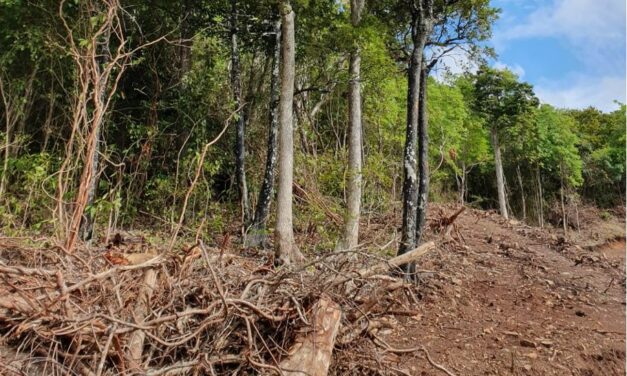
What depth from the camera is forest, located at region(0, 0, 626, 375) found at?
3453 mm

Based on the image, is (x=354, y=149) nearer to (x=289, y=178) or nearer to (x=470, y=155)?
(x=289, y=178)

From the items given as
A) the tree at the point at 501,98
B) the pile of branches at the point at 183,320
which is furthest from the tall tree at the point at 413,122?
the tree at the point at 501,98

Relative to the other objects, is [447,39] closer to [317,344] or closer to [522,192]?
[317,344]

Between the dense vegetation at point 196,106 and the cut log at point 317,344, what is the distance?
2.12 metres

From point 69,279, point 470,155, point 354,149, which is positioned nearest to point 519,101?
point 470,155

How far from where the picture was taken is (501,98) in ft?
58.3

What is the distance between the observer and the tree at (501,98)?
17.2 m

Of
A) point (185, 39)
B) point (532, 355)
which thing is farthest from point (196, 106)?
point (532, 355)

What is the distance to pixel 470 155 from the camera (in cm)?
1902

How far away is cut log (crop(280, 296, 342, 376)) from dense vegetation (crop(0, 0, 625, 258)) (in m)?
2.12

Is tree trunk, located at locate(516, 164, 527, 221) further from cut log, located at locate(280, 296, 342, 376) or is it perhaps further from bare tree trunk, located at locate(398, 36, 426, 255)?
cut log, located at locate(280, 296, 342, 376)

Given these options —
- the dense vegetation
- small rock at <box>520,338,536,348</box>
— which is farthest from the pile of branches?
small rock at <box>520,338,536,348</box>

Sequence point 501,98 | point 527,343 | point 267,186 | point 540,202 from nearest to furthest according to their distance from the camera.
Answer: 1. point 527,343
2. point 267,186
3. point 501,98
4. point 540,202

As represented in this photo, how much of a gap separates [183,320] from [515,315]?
179 inches
